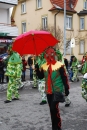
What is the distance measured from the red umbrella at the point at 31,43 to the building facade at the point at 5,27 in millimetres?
17890

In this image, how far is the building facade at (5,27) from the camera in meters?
23.5

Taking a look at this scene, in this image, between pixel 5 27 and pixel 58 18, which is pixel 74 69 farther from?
pixel 58 18

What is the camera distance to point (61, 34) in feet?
94.9

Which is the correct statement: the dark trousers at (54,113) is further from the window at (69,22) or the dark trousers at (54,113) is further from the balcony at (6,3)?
the window at (69,22)

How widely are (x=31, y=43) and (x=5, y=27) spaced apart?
1863cm

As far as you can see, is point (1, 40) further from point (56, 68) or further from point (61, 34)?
point (56, 68)

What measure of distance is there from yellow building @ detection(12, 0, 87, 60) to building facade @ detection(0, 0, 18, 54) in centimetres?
568

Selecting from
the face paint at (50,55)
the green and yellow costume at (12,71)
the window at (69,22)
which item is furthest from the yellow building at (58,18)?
the face paint at (50,55)

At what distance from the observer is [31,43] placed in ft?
18.5

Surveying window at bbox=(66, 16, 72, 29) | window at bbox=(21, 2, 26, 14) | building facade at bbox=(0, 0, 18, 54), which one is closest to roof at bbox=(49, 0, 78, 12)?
window at bbox=(66, 16, 72, 29)

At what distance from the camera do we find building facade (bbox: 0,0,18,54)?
23.5 metres

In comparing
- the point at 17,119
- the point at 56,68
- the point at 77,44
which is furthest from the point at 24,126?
the point at 77,44

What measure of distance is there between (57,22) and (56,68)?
2532cm

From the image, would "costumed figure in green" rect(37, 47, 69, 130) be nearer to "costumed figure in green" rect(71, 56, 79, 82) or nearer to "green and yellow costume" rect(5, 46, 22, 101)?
"green and yellow costume" rect(5, 46, 22, 101)
